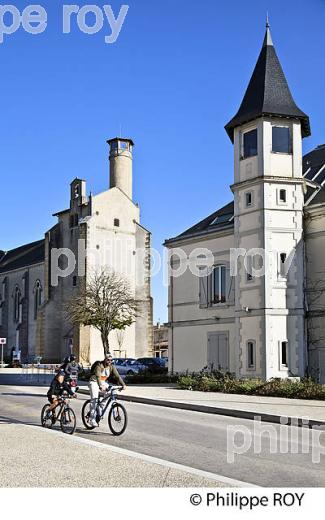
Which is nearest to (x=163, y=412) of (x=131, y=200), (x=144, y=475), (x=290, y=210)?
(x=144, y=475)

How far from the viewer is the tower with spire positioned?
27.2 meters

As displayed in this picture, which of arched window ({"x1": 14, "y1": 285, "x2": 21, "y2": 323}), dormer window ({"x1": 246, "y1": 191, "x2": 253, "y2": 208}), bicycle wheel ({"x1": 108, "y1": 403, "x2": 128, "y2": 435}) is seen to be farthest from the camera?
arched window ({"x1": 14, "y1": 285, "x2": 21, "y2": 323})

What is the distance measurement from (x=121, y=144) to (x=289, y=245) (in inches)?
1887

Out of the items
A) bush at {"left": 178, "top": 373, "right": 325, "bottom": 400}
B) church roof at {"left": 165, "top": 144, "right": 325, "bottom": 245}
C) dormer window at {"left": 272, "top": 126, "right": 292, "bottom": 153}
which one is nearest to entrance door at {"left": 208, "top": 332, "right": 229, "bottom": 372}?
bush at {"left": 178, "top": 373, "right": 325, "bottom": 400}

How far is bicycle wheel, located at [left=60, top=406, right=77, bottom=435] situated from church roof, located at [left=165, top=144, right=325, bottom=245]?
56.9ft

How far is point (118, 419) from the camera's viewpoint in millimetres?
13820

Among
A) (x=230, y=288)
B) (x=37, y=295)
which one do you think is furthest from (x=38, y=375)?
(x=37, y=295)

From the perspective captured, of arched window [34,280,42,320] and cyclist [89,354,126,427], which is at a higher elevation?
arched window [34,280,42,320]

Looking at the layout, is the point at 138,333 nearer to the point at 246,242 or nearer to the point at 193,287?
the point at 193,287

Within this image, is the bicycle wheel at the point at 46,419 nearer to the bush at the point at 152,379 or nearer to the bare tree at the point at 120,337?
the bush at the point at 152,379

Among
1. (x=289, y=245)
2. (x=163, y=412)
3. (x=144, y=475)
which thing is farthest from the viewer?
(x=289, y=245)

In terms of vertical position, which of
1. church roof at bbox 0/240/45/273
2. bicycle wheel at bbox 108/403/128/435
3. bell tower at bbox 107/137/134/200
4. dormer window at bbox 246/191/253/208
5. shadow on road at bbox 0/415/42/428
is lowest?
Answer: shadow on road at bbox 0/415/42/428

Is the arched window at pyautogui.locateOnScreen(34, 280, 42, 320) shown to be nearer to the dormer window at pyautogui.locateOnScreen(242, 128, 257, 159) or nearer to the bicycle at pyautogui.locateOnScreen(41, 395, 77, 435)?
the dormer window at pyautogui.locateOnScreen(242, 128, 257, 159)
